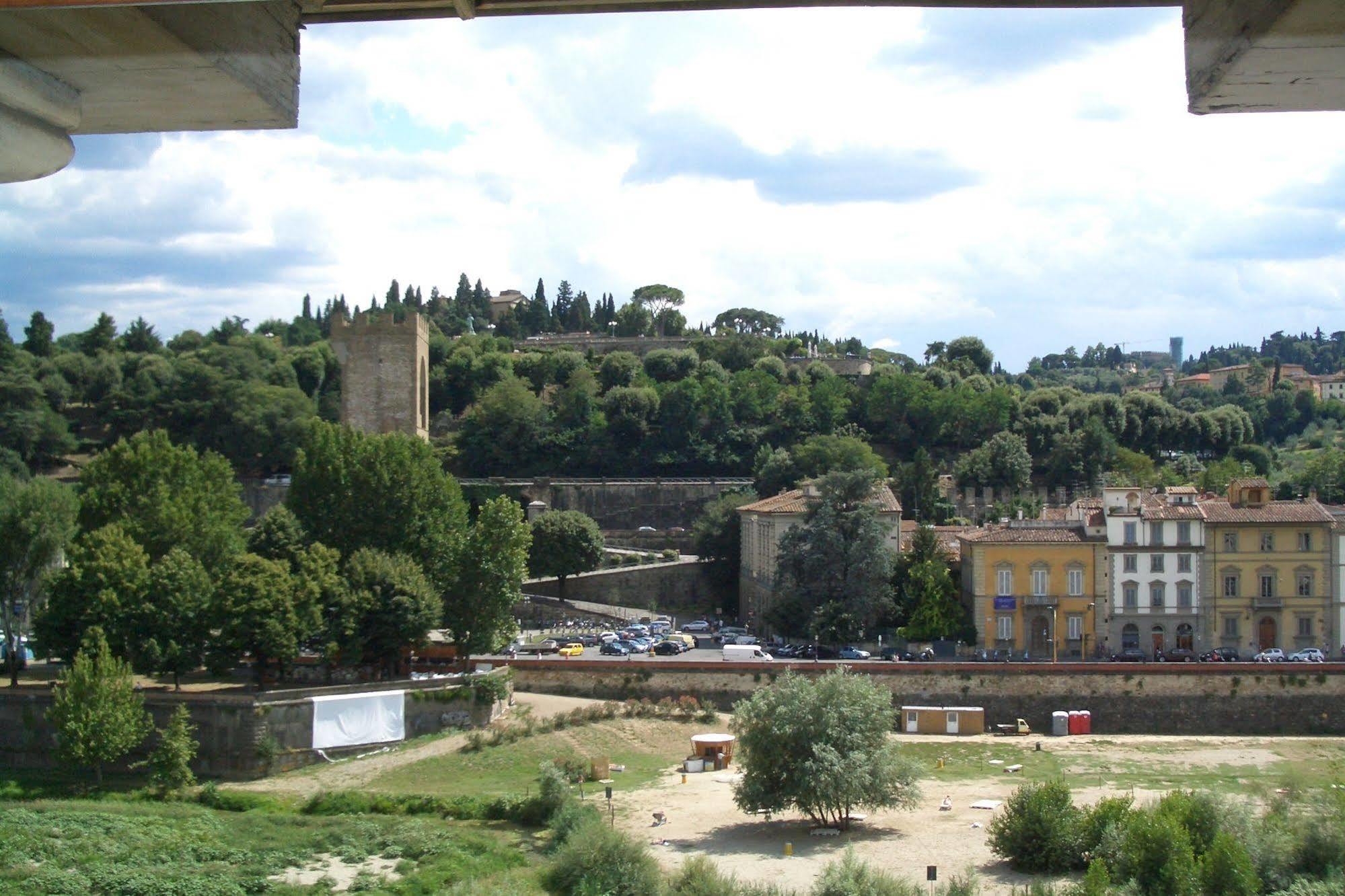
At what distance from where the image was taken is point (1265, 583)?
35.1 metres

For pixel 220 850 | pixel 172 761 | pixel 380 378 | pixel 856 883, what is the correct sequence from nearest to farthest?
pixel 856 883, pixel 220 850, pixel 172 761, pixel 380 378

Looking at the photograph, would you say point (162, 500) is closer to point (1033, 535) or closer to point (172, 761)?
point (172, 761)

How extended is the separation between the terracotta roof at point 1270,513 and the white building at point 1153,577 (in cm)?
60

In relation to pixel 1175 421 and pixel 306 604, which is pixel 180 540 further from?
pixel 1175 421

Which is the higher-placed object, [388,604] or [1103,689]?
[388,604]

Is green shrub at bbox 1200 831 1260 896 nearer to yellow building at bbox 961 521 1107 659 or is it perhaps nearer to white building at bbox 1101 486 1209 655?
yellow building at bbox 961 521 1107 659

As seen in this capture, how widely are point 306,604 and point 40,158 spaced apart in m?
25.7

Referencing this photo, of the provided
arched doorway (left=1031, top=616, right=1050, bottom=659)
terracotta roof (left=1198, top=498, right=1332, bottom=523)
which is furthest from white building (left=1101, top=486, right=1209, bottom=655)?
arched doorway (left=1031, top=616, right=1050, bottom=659)

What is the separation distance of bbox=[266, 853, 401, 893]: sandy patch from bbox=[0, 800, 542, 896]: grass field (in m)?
0.11

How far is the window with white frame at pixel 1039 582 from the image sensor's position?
1393 inches

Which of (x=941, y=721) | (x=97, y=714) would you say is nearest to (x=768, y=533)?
(x=941, y=721)

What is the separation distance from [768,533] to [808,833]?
1931 cm

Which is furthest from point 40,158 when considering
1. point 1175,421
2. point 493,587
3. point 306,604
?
point 1175,421

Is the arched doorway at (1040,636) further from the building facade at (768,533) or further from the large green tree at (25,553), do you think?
the large green tree at (25,553)
